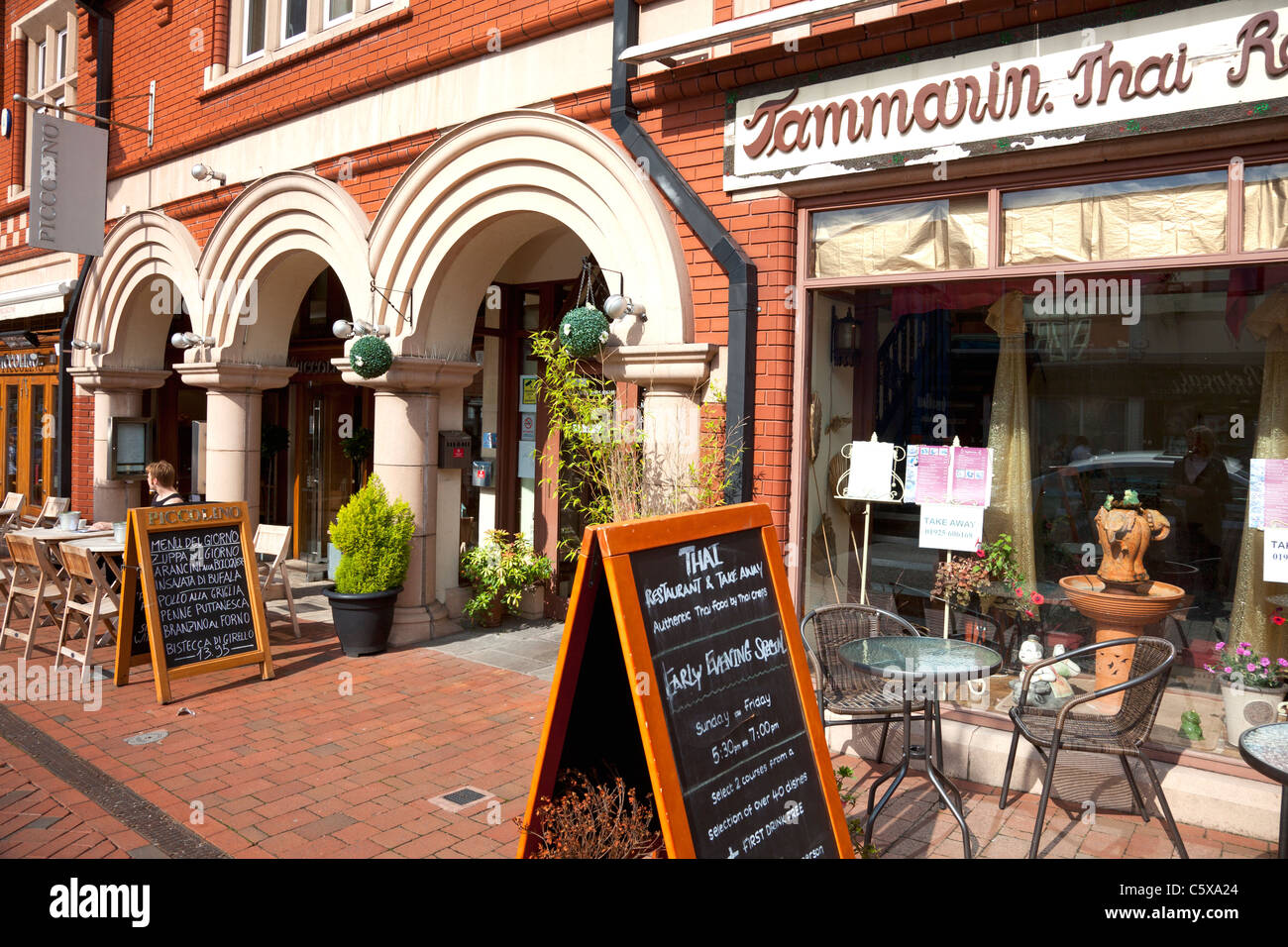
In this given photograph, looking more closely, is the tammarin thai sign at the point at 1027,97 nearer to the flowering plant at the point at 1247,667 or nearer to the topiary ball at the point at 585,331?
the topiary ball at the point at 585,331

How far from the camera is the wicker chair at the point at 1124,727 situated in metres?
3.91

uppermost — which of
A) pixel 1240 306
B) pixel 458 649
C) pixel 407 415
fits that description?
pixel 1240 306

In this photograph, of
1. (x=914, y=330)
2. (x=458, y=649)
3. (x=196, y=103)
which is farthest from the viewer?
(x=196, y=103)

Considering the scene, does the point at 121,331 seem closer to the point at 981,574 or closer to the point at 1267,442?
the point at 981,574

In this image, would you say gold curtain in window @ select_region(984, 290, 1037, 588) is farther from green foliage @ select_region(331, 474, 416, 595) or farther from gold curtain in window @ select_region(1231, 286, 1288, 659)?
green foliage @ select_region(331, 474, 416, 595)

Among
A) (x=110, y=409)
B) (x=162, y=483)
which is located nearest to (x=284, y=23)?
(x=162, y=483)

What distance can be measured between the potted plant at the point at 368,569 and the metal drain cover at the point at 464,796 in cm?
286

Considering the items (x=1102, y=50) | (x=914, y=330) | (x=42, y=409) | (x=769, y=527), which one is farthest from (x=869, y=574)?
(x=42, y=409)

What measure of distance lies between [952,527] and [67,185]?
35.1ft

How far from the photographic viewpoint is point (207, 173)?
9.59 meters

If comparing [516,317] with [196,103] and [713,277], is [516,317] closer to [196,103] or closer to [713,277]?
[713,277]

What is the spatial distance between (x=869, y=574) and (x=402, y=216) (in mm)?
4675

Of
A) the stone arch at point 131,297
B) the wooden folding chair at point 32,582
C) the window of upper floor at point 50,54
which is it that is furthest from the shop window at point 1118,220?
the window of upper floor at point 50,54

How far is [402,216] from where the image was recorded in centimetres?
773
